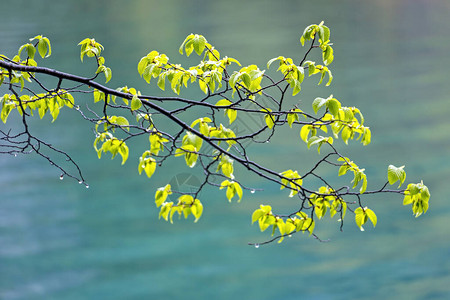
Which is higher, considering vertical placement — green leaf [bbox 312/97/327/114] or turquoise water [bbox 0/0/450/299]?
turquoise water [bbox 0/0/450/299]

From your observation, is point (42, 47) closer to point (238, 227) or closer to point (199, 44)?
point (199, 44)

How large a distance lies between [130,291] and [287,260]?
3.11 feet

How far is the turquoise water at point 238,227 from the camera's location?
11.3 ft

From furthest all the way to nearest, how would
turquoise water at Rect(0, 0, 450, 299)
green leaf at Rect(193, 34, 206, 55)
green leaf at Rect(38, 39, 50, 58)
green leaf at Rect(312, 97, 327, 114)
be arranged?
turquoise water at Rect(0, 0, 450, 299) → green leaf at Rect(38, 39, 50, 58) → green leaf at Rect(193, 34, 206, 55) → green leaf at Rect(312, 97, 327, 114)

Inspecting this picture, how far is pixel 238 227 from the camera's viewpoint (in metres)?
4.07

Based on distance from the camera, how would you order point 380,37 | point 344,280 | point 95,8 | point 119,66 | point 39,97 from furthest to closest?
1. point 95,8
2. point 380,37
3. point 119,66
4. point 344,280
5. point 39,97

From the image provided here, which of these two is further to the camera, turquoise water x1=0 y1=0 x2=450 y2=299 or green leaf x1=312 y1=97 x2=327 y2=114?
turquoise water x1=0 y1=0 x2=450 y2=299

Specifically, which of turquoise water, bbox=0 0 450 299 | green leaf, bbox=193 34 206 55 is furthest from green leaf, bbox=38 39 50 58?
turquoise water, bbox=0 0 450 299

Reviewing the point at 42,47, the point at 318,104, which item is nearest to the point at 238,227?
the point at 42,47

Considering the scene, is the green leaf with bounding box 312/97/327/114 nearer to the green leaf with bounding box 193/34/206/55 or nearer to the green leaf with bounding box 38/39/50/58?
the green leaf with bounding box 193/34/206/55

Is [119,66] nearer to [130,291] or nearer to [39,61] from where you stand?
[39,61]

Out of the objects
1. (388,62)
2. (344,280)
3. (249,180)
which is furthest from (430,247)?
(388,62)

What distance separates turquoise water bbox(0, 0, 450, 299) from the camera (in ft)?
11.3

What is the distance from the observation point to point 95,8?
11891mm
